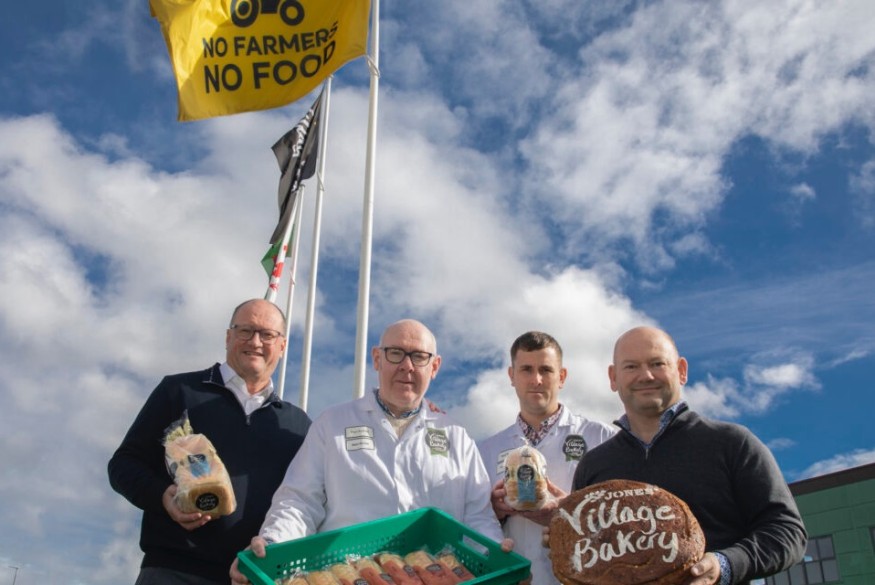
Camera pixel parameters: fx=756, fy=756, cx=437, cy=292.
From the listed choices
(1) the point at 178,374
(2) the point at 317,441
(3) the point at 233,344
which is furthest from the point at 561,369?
(1) the point at 178,374

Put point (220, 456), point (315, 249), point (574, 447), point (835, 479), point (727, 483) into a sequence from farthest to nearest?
point (835, 479) → point (315, 249) → point (574, 447) → point (220, 456) → point (727, 483)

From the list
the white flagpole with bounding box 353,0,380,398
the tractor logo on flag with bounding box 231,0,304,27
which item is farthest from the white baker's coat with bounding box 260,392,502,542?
the tractor logo on flag with bounding box 231,0,304,27

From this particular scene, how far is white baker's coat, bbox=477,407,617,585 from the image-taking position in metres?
4.84

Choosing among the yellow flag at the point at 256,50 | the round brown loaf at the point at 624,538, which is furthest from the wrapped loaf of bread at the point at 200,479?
the yellow flag at the point at 256,50

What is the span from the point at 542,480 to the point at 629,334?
103 centimetres

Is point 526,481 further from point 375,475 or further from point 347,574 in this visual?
point 347,574

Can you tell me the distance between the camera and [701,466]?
157 inches

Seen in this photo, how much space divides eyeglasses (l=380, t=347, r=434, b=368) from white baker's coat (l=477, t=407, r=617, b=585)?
105cm

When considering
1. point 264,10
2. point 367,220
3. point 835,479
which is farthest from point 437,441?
point 835,479

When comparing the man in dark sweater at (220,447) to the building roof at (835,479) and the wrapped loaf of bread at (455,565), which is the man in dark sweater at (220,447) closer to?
the wrapped loaf of bread at (455,565)

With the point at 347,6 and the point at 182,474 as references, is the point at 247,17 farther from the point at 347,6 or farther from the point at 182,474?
the point at 182,474

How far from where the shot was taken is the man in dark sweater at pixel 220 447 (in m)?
4.50

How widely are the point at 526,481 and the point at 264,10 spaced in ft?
28.6

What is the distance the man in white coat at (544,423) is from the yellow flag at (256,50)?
6.48m
